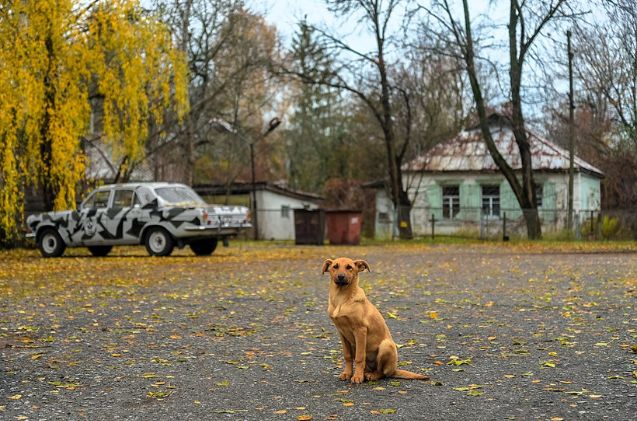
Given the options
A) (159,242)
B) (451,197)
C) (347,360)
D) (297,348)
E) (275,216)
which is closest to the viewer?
(347,360)

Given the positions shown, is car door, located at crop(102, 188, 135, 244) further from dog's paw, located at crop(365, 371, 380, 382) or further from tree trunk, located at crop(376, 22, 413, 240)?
dog's paw, located at crop(365, 371, 380, 382)

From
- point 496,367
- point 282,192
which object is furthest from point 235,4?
point 496,367

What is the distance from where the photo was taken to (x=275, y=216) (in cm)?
4744

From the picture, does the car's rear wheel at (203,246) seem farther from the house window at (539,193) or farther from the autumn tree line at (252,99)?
the house window at (539,193)

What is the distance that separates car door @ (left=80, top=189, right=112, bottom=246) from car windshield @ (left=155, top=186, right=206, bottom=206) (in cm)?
154

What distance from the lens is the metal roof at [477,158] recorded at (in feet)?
147

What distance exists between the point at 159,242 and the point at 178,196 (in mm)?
1342

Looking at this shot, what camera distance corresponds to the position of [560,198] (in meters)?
46.7

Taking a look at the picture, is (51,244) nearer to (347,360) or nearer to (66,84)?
(66,84)

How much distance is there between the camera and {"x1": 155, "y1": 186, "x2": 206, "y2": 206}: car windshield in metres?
23.6

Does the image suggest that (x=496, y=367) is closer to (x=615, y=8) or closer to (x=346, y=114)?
(x=615, y=8)

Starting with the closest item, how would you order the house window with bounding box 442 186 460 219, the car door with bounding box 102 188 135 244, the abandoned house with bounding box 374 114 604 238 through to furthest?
1. the car door with bounding box 102 188 135 244
2. the abandoned house with bounding box 374 114 604 238
3. the house window with bounding box 442 186 460 219

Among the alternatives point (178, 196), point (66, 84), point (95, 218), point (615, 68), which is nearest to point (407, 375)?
point (178, 196)

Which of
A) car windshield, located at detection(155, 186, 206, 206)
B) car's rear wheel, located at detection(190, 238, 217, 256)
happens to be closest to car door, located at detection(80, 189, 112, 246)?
car windshield, located at detection(155, 186, 206, 206)
